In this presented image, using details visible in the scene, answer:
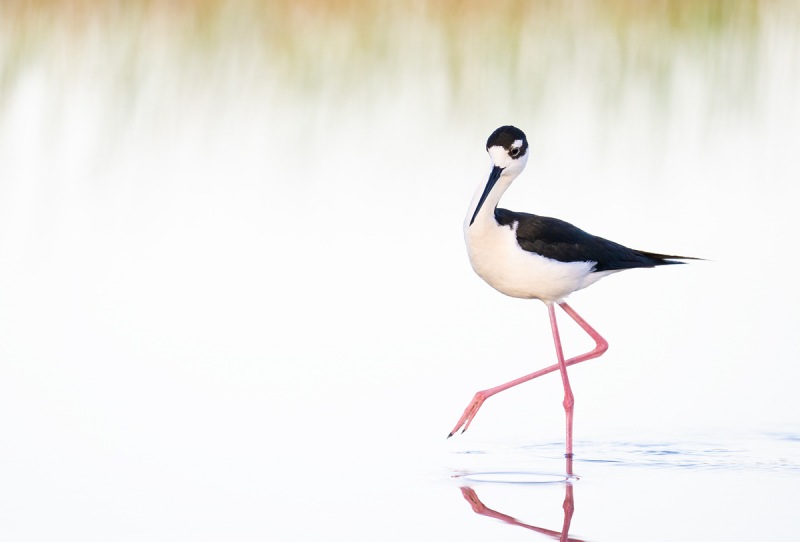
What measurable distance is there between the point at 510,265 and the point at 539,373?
56 cm

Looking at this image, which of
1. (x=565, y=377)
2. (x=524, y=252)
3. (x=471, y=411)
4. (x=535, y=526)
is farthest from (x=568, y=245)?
(x=535, y=526)

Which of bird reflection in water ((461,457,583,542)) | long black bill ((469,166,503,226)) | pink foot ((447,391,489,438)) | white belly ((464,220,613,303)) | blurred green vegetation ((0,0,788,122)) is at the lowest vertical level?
bird reflection in water ((461,457,583,542))

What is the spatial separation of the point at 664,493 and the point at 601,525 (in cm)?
47

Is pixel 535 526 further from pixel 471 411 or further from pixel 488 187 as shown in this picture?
pixel 488 187

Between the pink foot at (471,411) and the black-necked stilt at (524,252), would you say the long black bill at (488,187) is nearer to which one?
the black-necked stilt at (524,252)

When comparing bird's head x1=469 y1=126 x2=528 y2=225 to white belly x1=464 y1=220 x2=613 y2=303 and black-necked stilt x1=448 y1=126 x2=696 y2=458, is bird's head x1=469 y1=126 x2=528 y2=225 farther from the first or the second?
white belly x1=464 y1=220 x2=613 y2=303

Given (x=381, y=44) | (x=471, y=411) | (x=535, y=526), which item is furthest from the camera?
(x=381, y=44)

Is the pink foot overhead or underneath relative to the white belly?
underneath

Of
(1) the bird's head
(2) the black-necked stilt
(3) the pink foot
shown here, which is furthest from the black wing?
(3) the pink foot

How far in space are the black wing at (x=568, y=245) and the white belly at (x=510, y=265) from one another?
0.03 metres

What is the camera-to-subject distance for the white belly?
6.36 meters

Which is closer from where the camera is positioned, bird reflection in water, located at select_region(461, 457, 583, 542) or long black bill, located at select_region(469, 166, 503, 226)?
bird reflection in water, located at select_region(461, 457, 583, 542)

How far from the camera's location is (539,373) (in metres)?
6.70

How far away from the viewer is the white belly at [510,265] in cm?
636
